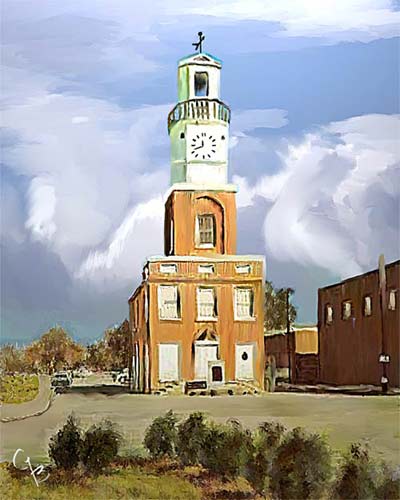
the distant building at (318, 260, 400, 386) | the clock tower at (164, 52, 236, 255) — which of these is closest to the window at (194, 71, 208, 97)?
the clock tower at (164, 52, 236, 255)

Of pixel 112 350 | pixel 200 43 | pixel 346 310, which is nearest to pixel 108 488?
pixel 112 350

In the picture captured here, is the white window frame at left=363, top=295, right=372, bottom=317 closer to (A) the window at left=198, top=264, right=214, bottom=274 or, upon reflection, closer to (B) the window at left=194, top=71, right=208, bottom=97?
(A) the window at left=198, top=264, right=214, bottom=274

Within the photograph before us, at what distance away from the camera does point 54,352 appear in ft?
12.1

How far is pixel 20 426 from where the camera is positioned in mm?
3572

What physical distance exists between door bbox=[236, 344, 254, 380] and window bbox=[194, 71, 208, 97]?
0.98m

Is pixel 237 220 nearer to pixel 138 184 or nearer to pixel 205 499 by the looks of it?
pixel 138 184

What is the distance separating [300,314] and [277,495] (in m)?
0.68

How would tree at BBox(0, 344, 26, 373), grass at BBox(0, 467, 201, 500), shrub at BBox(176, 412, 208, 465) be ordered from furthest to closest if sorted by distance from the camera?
1. tree at BBox(0, 344, 26, 373)
2. shrub at BBox(176, 412, 208, 465)
3. grass at BBox(0, 467, 201, 500)

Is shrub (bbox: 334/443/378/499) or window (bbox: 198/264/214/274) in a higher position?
window (bbox: 198/264/214/274)

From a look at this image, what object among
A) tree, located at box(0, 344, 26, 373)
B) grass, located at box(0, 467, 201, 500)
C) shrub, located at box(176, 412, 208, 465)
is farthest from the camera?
tree, located at box(0, 344, 26, 373)

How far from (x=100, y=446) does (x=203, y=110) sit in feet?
4.36

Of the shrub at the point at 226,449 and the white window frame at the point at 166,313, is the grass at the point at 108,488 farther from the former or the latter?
the white window frame at the point at 166,313

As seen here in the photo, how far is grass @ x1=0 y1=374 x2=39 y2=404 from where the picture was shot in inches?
143

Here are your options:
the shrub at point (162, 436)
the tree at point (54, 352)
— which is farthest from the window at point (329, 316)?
the tree at point (54, 352)
